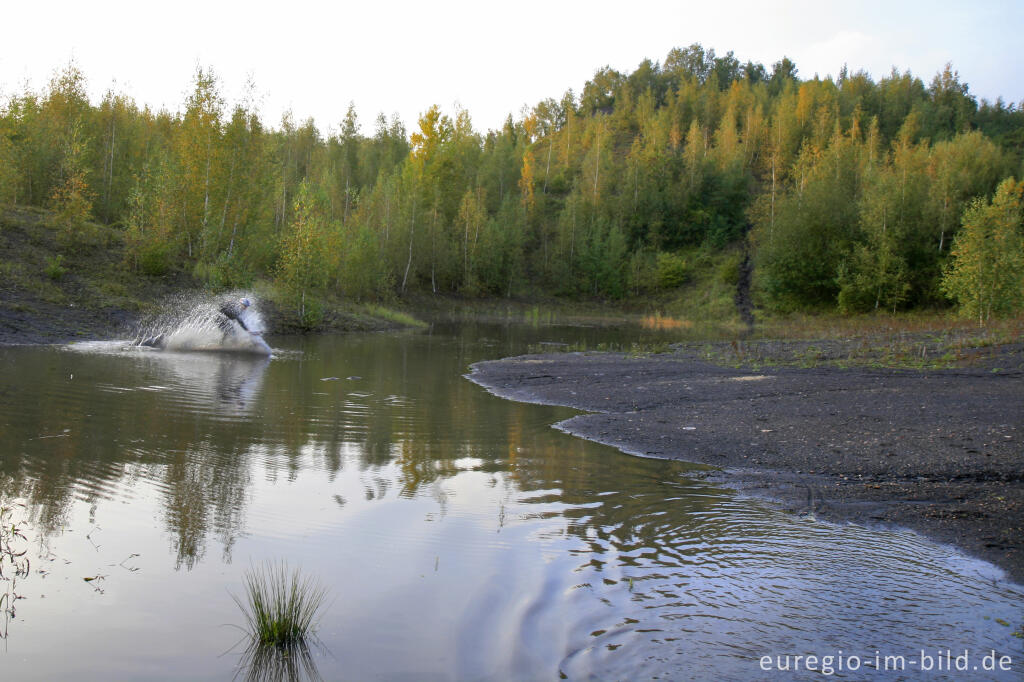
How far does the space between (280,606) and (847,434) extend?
970 centimetres

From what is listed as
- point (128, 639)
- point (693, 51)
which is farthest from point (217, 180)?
point (693, 51)

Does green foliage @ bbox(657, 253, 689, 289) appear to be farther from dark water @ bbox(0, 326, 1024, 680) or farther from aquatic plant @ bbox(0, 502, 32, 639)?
aquatic plant @ bbox(0, 502, 32, 639)

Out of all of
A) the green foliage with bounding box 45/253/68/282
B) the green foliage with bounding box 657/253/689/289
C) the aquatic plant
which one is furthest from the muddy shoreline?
the green foliage with bounding box 657/253/689/289

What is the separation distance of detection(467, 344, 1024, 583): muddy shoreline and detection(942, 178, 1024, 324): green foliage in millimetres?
18984

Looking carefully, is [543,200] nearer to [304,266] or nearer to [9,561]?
[304,266]

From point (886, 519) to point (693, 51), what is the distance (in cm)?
18795

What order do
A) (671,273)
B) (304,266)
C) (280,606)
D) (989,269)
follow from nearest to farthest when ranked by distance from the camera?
(280,606)
(989,269)
(304,266)
(671,273)

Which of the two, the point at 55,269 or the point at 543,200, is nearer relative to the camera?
the point at 55,269

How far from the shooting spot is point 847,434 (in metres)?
11.6

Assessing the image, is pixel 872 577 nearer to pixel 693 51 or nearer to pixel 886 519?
pixel 886 519

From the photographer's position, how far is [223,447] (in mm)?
10742

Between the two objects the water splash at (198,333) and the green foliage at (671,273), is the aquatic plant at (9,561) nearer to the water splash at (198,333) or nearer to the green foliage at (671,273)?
the water splash at (198,333)

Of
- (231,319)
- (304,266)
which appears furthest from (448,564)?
(304,266)

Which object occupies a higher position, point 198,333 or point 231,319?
point 231,319
